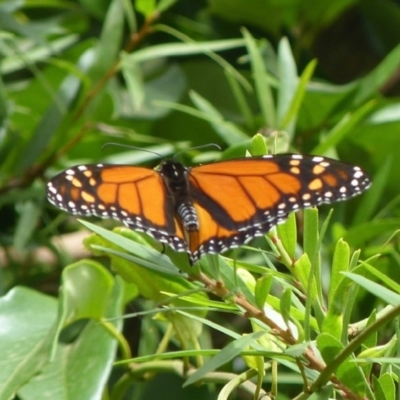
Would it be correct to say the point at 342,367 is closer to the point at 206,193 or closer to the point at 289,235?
the point at 289,235

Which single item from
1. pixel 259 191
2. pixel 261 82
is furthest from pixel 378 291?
Result: pixel 261 82

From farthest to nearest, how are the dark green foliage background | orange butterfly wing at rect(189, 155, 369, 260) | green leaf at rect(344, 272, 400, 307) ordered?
the dark green foliage background, orange butterfly wing at rect(189, 155, 369, 260), green leaf at rect(344, 272, 400, 307)

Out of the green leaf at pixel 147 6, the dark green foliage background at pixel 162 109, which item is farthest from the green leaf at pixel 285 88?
the green leaf at pixel 147 6

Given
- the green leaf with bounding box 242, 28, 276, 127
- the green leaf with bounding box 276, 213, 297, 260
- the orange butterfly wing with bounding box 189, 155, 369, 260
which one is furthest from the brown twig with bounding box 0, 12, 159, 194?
the green leaf with bounding box 276, 213, 297, 260

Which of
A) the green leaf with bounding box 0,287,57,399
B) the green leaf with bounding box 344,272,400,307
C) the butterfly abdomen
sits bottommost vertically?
the green leaf with bounding box 0,287,57,399

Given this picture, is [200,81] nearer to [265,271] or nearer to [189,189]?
[189,189]

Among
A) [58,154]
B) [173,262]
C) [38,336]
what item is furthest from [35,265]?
[173,262]

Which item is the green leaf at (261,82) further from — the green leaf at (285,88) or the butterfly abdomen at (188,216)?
the butterfly abdomen at (188,216)

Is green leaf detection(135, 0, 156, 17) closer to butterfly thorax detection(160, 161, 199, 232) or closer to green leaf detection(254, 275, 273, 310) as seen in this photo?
butterfly thorax detection(160, 161, 199, 232)
